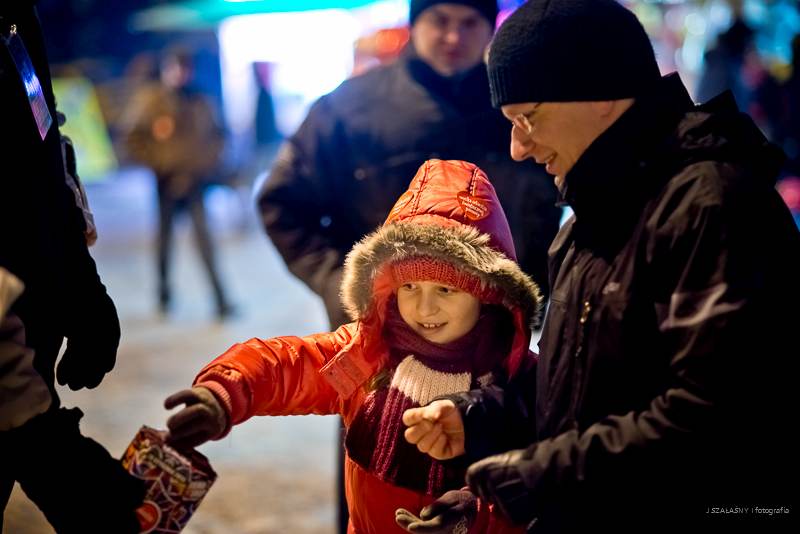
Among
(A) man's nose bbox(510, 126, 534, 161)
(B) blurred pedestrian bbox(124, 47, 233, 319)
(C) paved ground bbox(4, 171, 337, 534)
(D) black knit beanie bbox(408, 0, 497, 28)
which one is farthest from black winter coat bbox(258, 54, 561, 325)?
(B) blurred pedestrian bbox(124, 47, 233, 319)

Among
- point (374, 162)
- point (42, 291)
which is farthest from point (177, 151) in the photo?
point (42, 291)

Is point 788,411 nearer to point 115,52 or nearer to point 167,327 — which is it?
point 167,327

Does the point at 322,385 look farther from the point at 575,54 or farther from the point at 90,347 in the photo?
the point at 575,54

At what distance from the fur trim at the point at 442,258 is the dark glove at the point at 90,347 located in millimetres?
537

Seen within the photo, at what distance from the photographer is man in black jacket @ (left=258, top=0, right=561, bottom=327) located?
2.47 metres

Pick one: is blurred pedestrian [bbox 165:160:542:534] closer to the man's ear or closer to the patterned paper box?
the patterned paper box

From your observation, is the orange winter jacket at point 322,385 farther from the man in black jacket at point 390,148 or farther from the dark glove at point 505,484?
the man in black jacket at point 390,148

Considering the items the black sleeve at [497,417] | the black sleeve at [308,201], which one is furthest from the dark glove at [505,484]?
the black sleeve at [308,201]

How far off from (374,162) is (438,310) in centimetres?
98

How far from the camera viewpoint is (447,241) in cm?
183

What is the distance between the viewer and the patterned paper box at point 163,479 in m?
1.70

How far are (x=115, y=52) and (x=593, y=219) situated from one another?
1807 cm

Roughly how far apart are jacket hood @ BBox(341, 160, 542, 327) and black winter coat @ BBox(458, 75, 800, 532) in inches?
9.5

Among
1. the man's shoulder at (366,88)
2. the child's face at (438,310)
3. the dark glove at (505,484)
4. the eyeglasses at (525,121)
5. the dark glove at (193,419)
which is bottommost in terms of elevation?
the dark glove at (505,484)
